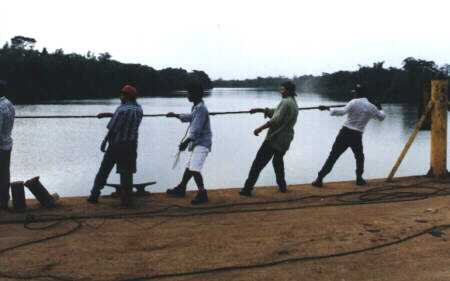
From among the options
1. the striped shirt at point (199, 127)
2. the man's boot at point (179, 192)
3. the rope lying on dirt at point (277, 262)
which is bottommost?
the rope lying on dirt at point (277, 262)

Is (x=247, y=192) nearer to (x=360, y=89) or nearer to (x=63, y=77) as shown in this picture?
(x=360, y=89)

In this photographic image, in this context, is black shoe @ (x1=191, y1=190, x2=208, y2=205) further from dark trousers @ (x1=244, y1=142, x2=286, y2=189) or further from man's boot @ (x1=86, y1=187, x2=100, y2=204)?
man's boot @ (x1=86, y1=187, x2=100, y2=204)

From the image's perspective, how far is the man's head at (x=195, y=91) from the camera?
6609mm

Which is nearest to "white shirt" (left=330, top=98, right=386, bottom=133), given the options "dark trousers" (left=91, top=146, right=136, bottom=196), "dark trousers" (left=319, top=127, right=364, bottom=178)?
"dark trousers" (left=319, top=127, right=364, bottom=178)

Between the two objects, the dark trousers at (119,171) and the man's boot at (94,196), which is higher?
the dark trousers at (119,171)

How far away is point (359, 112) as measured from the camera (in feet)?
24.9

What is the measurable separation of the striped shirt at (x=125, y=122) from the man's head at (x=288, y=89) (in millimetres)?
1965

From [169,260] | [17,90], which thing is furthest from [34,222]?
[17,90]

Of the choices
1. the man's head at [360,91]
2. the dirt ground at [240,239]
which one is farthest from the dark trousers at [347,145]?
the dirt ground at [240,239]

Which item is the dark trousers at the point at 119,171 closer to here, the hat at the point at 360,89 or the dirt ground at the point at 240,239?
the dirt ground at the point at 240,239

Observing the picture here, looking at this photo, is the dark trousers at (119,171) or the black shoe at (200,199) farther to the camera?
the black shoe at (200,199)

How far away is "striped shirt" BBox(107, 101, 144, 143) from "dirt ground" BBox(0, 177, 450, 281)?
84 centimetres

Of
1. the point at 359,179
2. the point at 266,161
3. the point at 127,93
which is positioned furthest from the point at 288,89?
the point at 127,93

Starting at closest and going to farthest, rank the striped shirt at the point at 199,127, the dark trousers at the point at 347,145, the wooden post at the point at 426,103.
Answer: the striped shirt at the point at 199,127 → the dark trousers at the point at 347,145 → the wooden post at the point at 426,103
